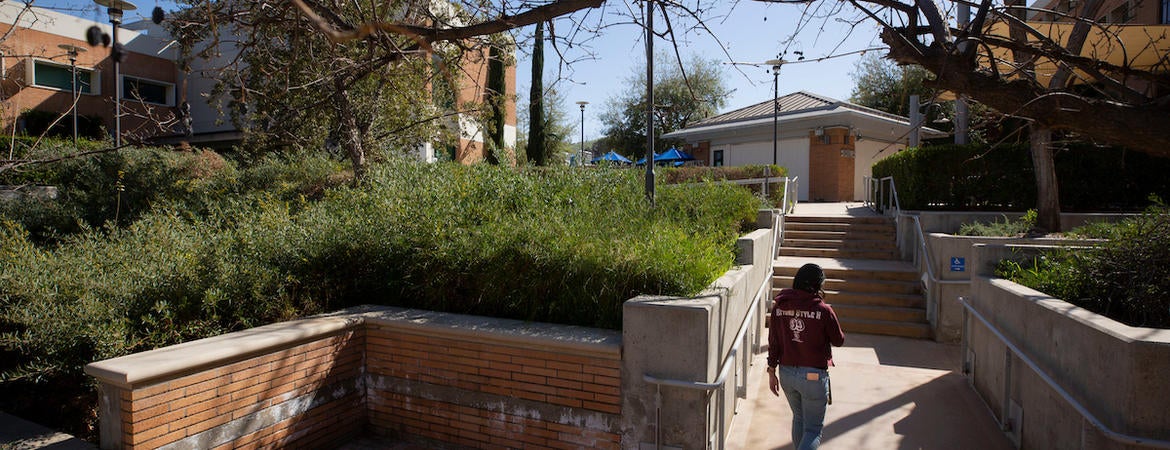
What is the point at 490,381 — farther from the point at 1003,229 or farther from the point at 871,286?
the point at 1003,229

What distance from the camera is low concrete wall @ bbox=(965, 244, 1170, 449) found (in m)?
3.41

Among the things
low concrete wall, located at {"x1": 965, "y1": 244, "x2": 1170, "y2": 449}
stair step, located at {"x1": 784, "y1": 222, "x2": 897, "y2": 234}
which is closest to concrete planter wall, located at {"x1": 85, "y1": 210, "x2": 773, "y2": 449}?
low concrete wall, located at {"x1": 965, "y1": 244, "x2": 1170, "y2": 449}

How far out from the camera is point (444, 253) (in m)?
5.43

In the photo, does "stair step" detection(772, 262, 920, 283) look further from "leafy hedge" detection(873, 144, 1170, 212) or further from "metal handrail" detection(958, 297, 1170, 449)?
"metal handrail" detection(958, 297, 1170, 449)

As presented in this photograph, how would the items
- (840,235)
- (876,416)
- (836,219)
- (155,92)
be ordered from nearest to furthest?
(876,416) < (840,235) < (836,219) < (155,92)

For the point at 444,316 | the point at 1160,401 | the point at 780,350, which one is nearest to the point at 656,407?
the point at 780,350

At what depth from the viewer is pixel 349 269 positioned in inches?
235

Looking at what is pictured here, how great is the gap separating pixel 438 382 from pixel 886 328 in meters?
7.35

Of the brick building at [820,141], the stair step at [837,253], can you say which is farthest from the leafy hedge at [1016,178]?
the brick building at [820,141]

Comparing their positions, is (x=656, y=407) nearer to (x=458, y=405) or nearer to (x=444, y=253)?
(x=458, y=405)

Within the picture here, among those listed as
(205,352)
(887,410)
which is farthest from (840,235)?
(205,352)

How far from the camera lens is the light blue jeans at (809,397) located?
4.44 metres

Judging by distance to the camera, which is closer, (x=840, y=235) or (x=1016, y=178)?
(x=1016, y=178)

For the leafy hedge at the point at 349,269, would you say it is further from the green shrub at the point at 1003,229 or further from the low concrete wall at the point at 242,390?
the green shrub at the point at 1003,229
